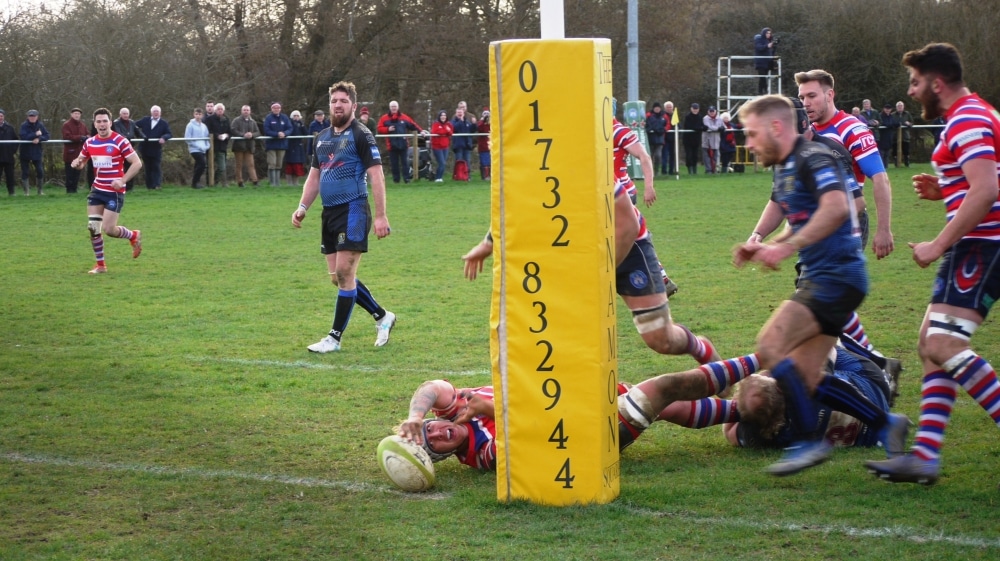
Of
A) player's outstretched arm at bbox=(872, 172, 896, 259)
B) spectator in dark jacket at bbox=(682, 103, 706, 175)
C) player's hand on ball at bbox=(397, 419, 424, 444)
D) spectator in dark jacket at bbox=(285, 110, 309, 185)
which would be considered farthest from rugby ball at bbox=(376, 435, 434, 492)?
spectator in dark jacket at bbox=(682, 103, 706, 175)

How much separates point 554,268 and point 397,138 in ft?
78.3

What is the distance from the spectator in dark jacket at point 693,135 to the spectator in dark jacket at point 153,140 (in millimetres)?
14241

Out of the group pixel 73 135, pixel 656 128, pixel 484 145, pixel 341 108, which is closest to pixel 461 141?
pixel 484 145


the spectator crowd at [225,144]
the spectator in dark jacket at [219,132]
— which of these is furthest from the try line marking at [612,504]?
the spectator in dark jacket at [219,132]

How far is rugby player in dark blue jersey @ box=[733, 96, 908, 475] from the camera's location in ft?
16.1

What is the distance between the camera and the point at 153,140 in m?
24.9

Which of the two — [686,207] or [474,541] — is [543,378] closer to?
[474,541]

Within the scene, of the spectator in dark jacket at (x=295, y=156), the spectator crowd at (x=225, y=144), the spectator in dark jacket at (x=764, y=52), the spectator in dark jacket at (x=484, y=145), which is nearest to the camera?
the spectator crowd at (x=225, y=144)

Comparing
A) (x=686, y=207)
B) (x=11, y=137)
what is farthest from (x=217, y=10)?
(x=686, y=207)

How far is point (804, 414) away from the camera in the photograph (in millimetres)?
4988

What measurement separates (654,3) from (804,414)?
38.5 metres

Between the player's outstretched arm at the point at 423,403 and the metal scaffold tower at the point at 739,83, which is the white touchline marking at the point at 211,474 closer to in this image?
the player's outstretched arm at the point at 423,403

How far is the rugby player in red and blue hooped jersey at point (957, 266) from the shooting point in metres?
4.93

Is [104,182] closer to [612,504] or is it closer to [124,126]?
[612,504]
